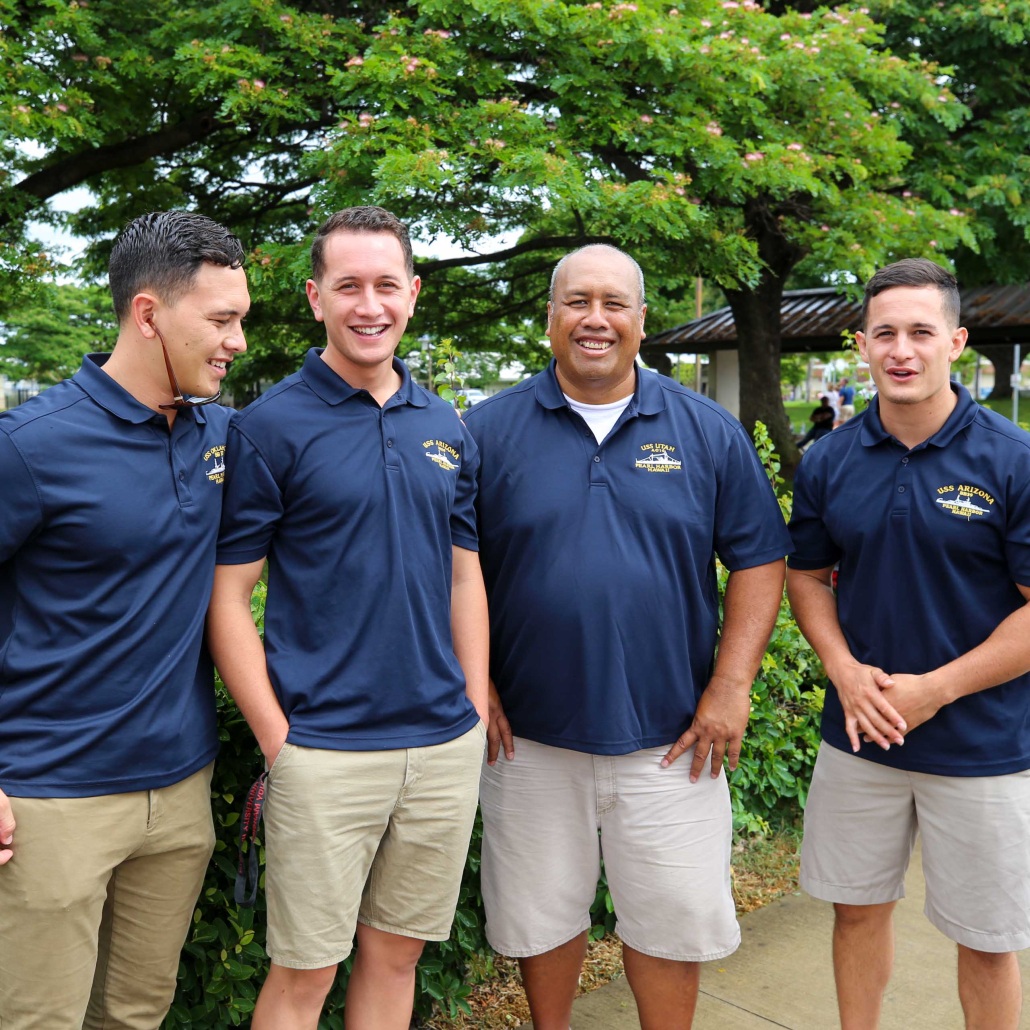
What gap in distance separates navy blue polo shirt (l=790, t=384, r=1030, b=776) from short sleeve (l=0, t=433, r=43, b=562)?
6.55ft

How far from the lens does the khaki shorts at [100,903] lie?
2145 millimetres

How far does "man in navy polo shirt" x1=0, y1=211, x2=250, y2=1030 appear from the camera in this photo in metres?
2.15

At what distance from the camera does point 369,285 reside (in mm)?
2568

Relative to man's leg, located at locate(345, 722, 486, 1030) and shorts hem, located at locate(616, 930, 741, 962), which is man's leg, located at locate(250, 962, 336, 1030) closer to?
man's leg, located at locate(345, 722, 486, 1030)

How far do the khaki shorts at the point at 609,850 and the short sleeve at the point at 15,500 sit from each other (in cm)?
144

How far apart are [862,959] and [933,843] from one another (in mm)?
460

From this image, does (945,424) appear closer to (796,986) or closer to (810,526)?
(810,526)

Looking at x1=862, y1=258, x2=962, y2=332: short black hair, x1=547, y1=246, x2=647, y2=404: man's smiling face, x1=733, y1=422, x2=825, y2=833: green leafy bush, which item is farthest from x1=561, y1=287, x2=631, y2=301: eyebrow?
x1=733, y1=422, x2=825, y2=833: green leafy bush

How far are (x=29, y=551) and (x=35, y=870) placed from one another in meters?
0.64

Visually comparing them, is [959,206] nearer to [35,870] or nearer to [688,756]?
[688,756]

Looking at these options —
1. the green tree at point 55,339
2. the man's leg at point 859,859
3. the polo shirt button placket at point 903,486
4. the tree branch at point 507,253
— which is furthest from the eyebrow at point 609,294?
the green tree at point 55,339

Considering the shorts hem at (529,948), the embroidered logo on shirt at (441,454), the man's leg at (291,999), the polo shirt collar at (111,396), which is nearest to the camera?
the polo shirt collar at (111,396)

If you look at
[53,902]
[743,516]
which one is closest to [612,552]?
[743,516]

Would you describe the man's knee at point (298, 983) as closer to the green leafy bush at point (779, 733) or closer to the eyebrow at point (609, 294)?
the eyebrow at point (609, 294)
